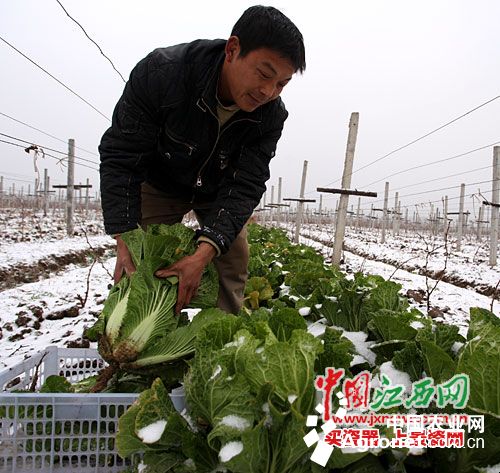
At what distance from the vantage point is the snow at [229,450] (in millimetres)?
1291

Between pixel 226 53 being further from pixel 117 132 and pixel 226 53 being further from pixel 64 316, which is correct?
pixel 64 316

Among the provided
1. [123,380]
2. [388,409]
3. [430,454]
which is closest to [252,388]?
[388,409]

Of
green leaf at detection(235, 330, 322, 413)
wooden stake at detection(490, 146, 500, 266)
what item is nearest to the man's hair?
green leaf at detection(235, 330, 322, 413)

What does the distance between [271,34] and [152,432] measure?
1.80 metres

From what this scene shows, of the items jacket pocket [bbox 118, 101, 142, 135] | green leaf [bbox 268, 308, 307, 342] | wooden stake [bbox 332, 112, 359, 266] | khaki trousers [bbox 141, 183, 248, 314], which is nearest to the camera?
green leaf [bbox 268, 308, 307, 342]

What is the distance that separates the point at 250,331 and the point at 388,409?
585mm

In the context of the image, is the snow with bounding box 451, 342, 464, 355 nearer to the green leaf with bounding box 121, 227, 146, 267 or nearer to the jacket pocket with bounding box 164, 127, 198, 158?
the green leaf with bounding box 121, 227, 146, 267

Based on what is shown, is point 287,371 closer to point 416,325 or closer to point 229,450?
point 229,450

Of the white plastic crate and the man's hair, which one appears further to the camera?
the man's hair

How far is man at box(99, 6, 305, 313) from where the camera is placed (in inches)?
83.3

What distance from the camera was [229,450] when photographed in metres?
1.32

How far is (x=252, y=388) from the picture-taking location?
4.74 feet

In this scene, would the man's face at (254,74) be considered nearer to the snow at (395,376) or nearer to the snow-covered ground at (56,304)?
the snow at (395,376)

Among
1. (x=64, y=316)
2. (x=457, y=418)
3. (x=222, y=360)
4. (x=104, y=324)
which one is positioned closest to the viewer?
(x=457, y=418)
